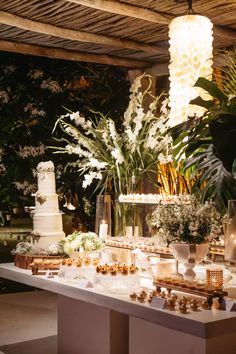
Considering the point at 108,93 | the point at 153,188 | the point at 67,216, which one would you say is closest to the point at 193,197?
the point at 153,188

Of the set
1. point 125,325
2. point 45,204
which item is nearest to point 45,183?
point 45,204

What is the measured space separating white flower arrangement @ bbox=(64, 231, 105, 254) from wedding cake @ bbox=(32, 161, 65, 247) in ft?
0.94

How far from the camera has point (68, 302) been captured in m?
4.15

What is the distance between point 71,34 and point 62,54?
24.9 inches

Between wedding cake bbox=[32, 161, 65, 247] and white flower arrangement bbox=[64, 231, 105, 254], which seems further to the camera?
wedding cake bbox=[32, 161, 65, 247]

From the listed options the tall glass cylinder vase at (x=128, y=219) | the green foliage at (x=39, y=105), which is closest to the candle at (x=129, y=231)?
the tall glass cylinder vase at (x=128, y=219)

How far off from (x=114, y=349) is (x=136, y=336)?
0.38 m

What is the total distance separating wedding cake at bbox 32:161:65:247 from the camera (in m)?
4.35

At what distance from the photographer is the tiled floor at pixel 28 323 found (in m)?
4.52

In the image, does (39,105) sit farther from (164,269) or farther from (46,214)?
(164,269)

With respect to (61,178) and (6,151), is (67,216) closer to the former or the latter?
(61,178)

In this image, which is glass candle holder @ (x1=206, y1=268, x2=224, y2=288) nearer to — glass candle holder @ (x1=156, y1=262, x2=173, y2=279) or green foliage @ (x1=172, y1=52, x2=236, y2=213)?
glass candle holder @ (x1=156, y1=262, x2=173, y2=279)

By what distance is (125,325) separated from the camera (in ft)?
12.5

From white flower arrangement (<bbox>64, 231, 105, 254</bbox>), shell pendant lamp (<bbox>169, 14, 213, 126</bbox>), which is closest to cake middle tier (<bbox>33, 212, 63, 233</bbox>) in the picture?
white flower arrangement (<bbox>64, 231, 105, 254</bbox>)
